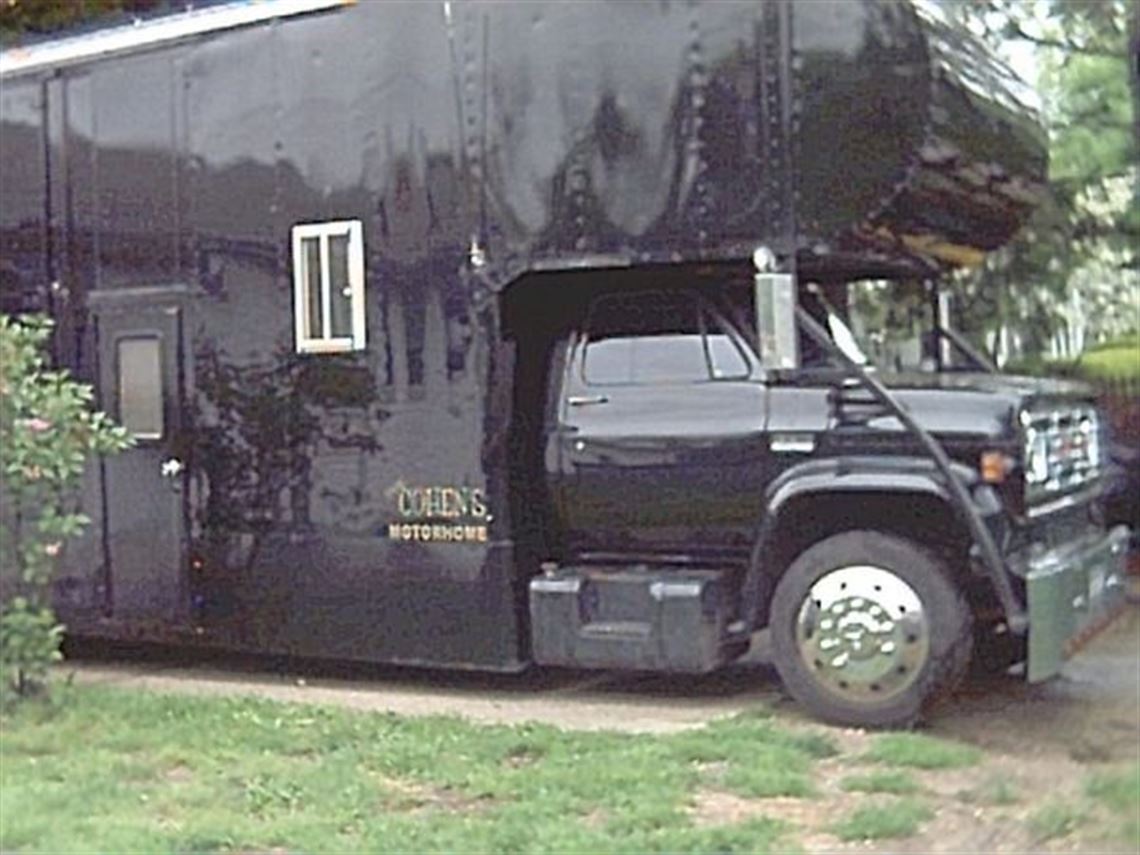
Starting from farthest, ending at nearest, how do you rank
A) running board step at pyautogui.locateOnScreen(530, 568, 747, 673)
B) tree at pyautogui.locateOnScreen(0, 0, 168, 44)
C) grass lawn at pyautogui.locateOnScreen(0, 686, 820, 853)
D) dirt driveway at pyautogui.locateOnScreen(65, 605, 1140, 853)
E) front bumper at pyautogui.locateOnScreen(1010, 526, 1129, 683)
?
1. tree at pyautogui.locateOnScreen(0, 0, 168, 44)
2. running board step at pyautogui.locateOnScreen(530, 568, 747, 673)
3. front bumper at pyautogui.locateOnScreen(1010, 526, 1129, 683)
4. dirt driveway at pyautogui.locateOnScreen(65, 605, 1140, 853)
5. grass lawn at pyautogui.locateOnScreen(0, 686, 820, 853)

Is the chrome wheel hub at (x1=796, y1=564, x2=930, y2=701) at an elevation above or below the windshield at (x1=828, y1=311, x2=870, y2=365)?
below

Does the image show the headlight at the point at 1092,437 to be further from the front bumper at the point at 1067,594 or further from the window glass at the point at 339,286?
the window glass at the point at 339,286

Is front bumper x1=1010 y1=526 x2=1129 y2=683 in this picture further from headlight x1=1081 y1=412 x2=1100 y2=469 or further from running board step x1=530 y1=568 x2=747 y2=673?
running board step x1=530 y1=568 x2=747 y2=673

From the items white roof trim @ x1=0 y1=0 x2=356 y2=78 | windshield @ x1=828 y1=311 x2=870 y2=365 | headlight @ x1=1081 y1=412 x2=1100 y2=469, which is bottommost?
headlight @ x1=1081 y1=412 x2=1100 y2=469

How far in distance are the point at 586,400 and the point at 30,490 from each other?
8.54 ft

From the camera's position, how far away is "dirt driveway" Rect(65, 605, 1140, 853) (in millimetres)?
6699

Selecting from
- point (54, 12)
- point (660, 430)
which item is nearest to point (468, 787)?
point (660, 430)

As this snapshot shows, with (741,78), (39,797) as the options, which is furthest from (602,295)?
(39,797)

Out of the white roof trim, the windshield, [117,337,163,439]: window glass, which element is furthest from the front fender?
[117,337,163,439]: window glass

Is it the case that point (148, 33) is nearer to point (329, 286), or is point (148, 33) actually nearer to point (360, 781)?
point (329, 286)

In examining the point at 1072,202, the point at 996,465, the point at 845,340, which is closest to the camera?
the point at 996,465

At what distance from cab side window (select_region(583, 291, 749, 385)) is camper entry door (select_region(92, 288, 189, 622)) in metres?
2.35

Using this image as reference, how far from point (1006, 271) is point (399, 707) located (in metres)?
5.88

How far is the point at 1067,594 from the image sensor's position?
Answer: 8188 mm
